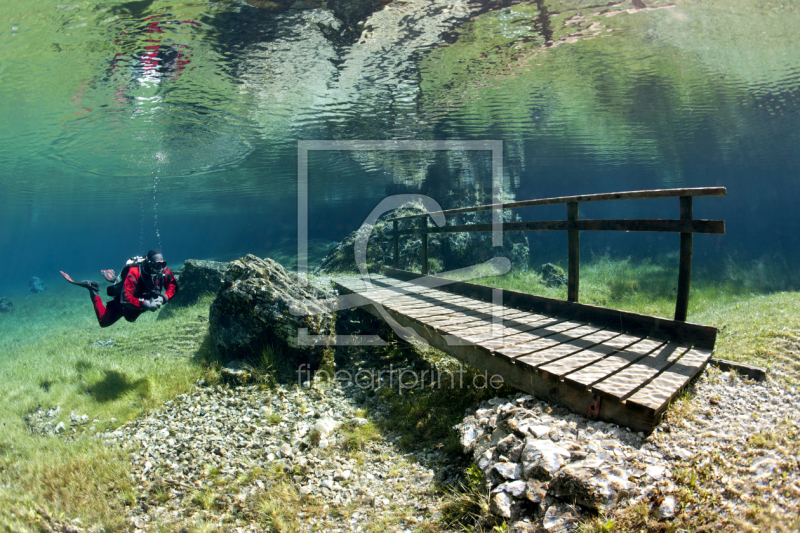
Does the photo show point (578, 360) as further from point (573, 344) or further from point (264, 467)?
point (264, 467)

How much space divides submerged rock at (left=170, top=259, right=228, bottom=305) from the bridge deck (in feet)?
39.5

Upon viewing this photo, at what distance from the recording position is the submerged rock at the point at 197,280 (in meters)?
16.3

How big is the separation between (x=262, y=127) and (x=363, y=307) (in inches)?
563

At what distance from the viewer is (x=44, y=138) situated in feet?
59.5

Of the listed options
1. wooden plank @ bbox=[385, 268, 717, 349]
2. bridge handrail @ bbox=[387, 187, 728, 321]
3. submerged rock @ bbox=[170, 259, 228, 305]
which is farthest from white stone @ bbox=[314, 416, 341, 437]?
submerged rock @ bbox=[170, 259, 228, 305]

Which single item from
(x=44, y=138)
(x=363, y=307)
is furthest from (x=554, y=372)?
(x=44, y=138)

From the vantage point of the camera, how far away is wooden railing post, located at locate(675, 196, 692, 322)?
15.3 feet

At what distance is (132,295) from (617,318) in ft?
29.0

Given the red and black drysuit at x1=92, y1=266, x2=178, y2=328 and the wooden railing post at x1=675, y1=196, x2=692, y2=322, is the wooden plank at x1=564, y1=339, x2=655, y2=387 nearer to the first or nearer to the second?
the wooden railing post at x1=675, y1=196, x2=692, y2=322

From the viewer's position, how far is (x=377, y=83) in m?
13.9

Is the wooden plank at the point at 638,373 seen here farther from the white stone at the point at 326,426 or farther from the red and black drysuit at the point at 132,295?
the red and black drysuit at the point at 132,295

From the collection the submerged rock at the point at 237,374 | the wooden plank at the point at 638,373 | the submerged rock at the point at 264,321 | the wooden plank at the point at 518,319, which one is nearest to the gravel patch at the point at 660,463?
the wooden plank at the point at 638,373

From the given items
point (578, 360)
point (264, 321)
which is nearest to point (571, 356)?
point (578, 360)

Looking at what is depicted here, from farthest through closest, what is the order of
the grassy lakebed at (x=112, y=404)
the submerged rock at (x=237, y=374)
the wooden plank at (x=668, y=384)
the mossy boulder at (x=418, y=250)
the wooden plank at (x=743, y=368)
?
the mossy boulder at (x=418, y=250) → the submerged rock at (x=237, y=374) → the wooden plank at (x=743, y=368) → the grassy lakebed at (x=112, y=404) → the wooden plank at (x=668, y=384)
